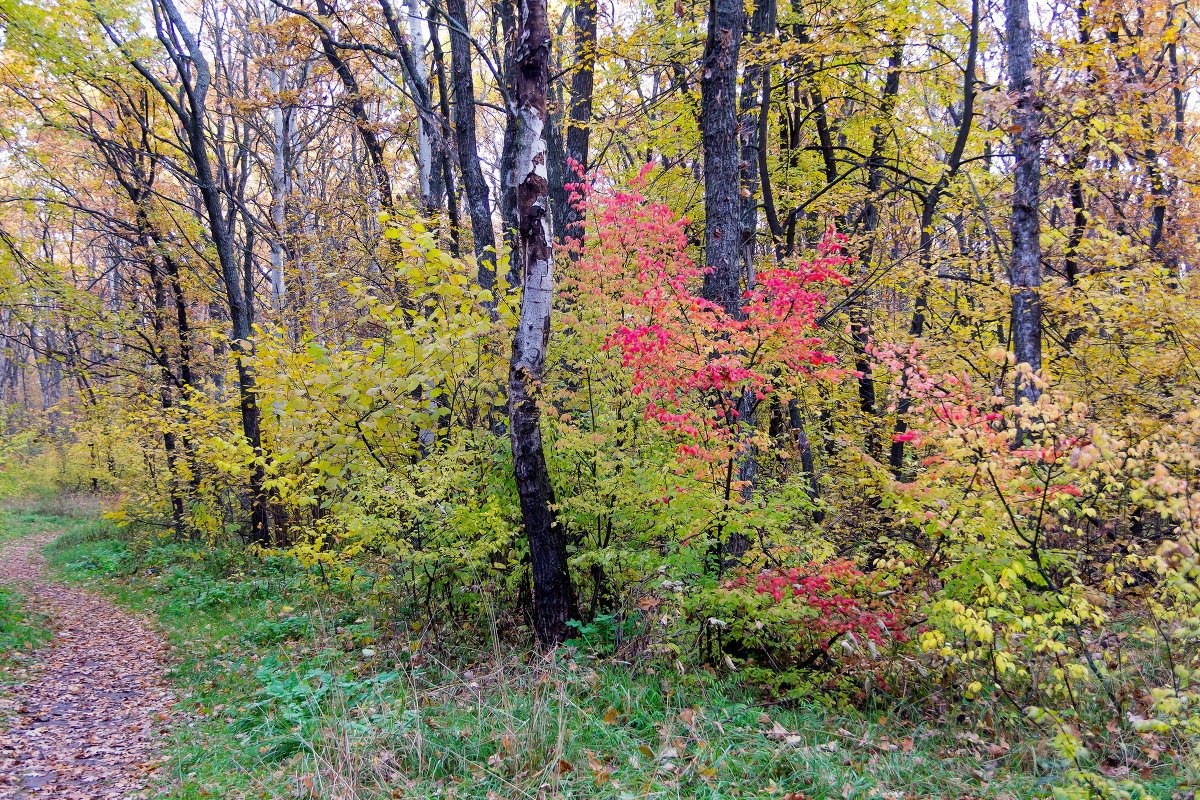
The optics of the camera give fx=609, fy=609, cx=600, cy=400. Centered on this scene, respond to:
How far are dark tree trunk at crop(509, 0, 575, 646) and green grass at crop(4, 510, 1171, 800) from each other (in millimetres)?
541

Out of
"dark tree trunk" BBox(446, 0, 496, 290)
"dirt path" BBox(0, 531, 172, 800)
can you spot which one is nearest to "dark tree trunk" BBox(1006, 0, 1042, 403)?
"dark tree trunk" BBox(446, 0, 496, 290)

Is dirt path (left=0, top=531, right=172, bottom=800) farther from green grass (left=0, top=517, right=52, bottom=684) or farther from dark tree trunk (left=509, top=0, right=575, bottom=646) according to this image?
dark tree trunk (left=509, top=0, right=575, bottom=646)

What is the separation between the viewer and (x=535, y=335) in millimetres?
4836

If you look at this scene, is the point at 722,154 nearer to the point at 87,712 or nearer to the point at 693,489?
the point at 693,489

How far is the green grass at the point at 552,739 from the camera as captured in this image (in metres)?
3.03

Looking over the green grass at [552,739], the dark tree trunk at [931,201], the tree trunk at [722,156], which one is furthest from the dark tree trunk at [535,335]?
the dark tree trunk at [931,201]

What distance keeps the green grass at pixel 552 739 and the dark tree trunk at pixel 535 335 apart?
541 mm

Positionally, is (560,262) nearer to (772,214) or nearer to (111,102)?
(772,214)

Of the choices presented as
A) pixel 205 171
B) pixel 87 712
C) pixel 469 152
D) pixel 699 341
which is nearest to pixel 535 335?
pixel 699 341

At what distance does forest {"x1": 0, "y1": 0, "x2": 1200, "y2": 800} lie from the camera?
3357 millimetres

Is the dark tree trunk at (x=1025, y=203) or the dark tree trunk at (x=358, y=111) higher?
the dark tree trunk at (x=358, y=111)

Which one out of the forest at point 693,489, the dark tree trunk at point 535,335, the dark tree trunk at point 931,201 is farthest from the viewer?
the dark tree trunk at point 931,201

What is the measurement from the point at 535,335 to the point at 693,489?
1715 millimetres

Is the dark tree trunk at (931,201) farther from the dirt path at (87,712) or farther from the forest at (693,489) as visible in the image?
the dirt path at (87,712)
